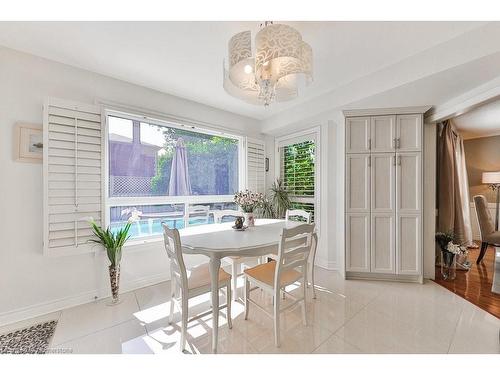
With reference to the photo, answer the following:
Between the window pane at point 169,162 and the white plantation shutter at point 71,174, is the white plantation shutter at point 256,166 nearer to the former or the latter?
the window pane at point 169,162

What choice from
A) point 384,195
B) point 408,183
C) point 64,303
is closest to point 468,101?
point 408,183

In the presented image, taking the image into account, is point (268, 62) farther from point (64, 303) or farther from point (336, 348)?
point (64, 303)

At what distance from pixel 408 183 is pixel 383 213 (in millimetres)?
475

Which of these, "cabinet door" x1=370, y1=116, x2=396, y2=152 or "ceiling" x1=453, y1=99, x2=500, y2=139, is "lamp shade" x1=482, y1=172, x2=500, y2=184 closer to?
"ceiling" x1=453, y1=99, x2=500, y2=139

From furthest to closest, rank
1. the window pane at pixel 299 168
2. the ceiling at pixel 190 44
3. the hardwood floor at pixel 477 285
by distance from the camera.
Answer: the window pane at pixel 299 168
the hardwood floor at pixel 477 285
the ceiling at pixel 190 44

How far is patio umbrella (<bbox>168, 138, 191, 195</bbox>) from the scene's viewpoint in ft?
9.61

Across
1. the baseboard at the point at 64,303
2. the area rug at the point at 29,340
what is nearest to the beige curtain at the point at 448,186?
the baseboard at the point at 64,303

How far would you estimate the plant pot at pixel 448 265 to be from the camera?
8.84 ft

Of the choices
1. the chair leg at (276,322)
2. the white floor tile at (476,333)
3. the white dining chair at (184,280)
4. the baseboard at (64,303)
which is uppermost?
the white dining chair at (184,280)

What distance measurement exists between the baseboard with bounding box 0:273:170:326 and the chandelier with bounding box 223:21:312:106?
2.43 m

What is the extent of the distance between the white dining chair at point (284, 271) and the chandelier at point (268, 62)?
1076mm

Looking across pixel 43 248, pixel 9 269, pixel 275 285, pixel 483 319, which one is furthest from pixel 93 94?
pixel 483 319

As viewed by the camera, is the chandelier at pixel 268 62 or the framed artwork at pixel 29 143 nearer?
the chandelier at pixel 268 62

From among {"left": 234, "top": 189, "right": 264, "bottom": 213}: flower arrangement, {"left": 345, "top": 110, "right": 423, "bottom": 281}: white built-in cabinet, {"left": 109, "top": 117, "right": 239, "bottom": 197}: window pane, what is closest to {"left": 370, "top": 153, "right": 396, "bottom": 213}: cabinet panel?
{"left": 345, "top": 110, "right": 423, "bottom": 281}: white built-in cabinet
